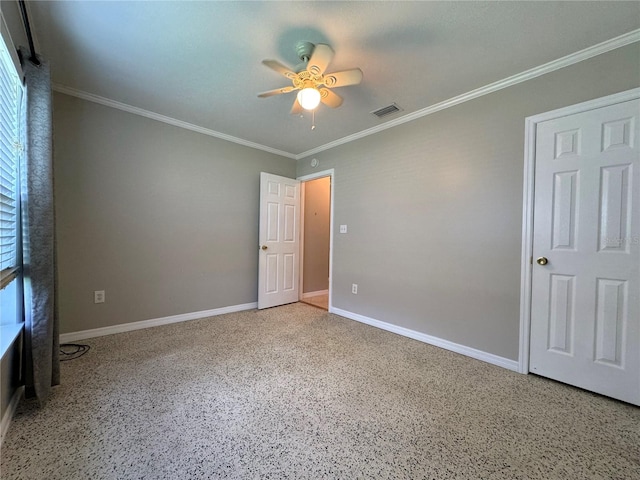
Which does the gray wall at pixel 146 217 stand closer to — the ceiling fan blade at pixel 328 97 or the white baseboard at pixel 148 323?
the white baseboard at pixel 148 323

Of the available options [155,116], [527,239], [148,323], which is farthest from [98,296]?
[527,239]

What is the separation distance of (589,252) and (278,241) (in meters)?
3.38

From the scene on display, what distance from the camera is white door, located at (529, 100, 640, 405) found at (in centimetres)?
175

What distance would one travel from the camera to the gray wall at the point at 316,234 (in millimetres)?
4703

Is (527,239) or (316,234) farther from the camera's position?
(316,234)

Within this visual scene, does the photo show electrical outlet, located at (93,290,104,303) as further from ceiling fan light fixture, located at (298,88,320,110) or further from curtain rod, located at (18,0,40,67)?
ceiling fan light fixture, located at (298,88,320,110)

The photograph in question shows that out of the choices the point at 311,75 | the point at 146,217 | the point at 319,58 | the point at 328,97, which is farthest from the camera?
the point at 146,217

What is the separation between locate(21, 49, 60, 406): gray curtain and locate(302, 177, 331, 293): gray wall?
3.28 metres

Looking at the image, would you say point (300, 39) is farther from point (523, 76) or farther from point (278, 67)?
point (523, 76)

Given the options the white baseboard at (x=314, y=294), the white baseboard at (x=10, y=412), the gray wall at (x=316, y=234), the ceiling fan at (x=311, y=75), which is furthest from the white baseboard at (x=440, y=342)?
the white baseboard at (x=10, y=412)

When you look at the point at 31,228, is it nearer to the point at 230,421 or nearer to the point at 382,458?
the point at 230,421

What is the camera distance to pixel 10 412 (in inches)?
58.8

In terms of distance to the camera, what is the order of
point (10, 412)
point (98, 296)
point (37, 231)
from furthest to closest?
point (98, 296)
point (37, 231)
point (10, 412)

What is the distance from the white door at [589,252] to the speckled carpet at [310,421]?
0.25 metres
